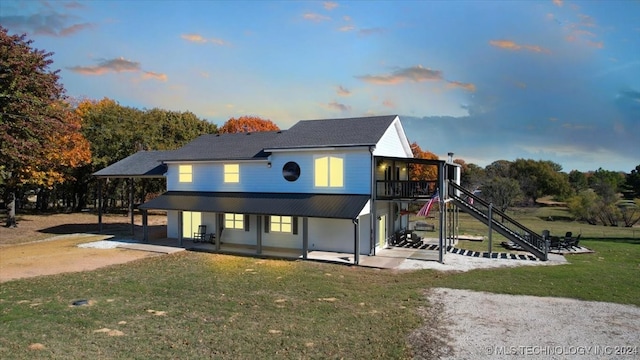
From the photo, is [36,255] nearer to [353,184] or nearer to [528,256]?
[353,184]

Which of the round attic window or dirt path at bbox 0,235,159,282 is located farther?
the round attic window

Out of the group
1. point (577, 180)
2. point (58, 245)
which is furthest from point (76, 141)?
point (577, 180)

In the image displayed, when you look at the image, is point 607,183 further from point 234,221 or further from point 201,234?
point 201,234

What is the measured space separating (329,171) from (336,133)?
241cm

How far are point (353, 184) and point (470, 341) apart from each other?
Result: 10.7 metres

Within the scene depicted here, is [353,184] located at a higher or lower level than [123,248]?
higher

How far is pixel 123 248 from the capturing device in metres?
20.3

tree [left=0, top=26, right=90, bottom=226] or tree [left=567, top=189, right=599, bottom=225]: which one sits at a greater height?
tree [left=0, top=26, right=90, bottom=226]

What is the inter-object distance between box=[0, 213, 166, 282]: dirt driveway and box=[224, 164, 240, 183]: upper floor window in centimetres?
542

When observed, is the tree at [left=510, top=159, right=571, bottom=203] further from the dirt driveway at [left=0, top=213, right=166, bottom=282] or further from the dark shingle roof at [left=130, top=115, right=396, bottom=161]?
the dirt driveway at [left=0, top=213, right=166, bottom=282]

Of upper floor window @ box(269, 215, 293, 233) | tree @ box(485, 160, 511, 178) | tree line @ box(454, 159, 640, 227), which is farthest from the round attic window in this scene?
tree @ box(485, 160, 511, 178)

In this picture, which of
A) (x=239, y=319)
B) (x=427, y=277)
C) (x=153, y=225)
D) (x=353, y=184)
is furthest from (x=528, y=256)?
(x=153, y=225)

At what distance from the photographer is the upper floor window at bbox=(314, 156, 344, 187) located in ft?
60.7

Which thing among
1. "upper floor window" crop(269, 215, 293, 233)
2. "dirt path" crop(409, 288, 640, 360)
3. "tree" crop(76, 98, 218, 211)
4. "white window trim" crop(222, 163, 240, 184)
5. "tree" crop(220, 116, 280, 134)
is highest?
"tree" crop(220, 116, 280, 134)
